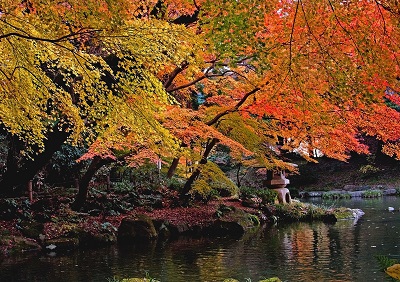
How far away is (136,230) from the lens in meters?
13.0

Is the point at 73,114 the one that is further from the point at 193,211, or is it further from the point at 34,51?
the point at 193,211

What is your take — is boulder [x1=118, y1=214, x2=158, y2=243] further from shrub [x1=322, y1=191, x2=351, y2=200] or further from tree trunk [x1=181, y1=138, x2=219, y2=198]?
shrub [x1=322, y1=191, x2=351, y2=200]

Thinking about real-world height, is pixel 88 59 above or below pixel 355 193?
above

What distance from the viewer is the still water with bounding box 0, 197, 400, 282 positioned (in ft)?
27.0

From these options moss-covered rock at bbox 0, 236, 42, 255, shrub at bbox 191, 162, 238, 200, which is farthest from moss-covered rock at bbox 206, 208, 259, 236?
moss-covered rock at bbox 0, 236, 42, 255

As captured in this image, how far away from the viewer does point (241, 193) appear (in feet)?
69.5

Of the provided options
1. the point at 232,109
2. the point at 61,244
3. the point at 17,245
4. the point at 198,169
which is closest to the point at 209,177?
the point at 198,169

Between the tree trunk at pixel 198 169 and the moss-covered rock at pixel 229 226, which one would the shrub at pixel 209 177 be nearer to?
the tree trunk at pixel 198 169

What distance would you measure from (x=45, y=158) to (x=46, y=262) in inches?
95.2

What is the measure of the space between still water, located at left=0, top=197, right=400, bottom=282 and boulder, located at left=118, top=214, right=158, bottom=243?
88 cm

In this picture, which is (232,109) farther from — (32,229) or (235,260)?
(32,229)

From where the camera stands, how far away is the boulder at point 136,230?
12.8 metres

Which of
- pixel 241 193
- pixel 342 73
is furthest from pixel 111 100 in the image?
pixel 241 193

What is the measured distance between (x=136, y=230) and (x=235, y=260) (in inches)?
168
